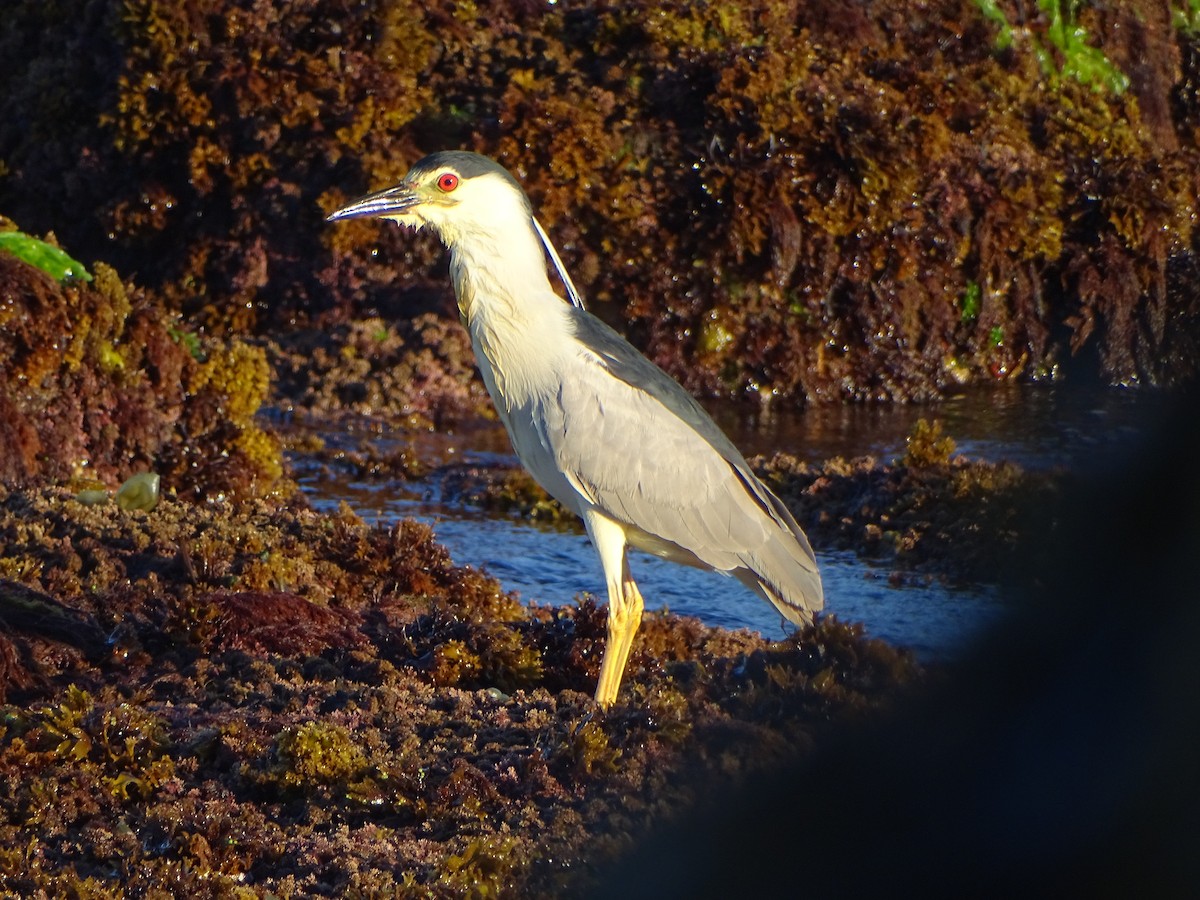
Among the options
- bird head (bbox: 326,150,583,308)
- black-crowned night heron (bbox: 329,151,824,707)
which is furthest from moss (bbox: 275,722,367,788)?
bird head (bbox: 326,150,583,308)

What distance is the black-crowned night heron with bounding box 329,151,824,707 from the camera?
493 cm

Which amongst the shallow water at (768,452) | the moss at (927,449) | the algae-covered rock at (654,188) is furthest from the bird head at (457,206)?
the algae-covered rock at (654,188)

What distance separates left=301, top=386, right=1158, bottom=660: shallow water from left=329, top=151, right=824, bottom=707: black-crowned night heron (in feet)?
2.52

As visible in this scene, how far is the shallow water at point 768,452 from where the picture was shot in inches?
267

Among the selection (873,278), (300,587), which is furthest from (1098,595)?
(873,278)

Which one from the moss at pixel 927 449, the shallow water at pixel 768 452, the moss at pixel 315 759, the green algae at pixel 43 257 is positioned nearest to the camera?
the moss at pixel 315 759

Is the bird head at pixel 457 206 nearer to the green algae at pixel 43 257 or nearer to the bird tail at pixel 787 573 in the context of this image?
the bird tail at pixel 787 573

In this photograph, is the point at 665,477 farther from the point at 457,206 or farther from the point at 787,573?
the point at 457,206

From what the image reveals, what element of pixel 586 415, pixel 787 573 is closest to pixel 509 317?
pixel 586 415

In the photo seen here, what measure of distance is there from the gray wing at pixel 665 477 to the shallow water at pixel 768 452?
0.65 meters

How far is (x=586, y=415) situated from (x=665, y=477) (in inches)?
14.2

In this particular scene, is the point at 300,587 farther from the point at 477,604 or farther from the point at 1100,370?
the point at 1100,370

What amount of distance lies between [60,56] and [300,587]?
283 inches

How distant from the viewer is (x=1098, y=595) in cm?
154
